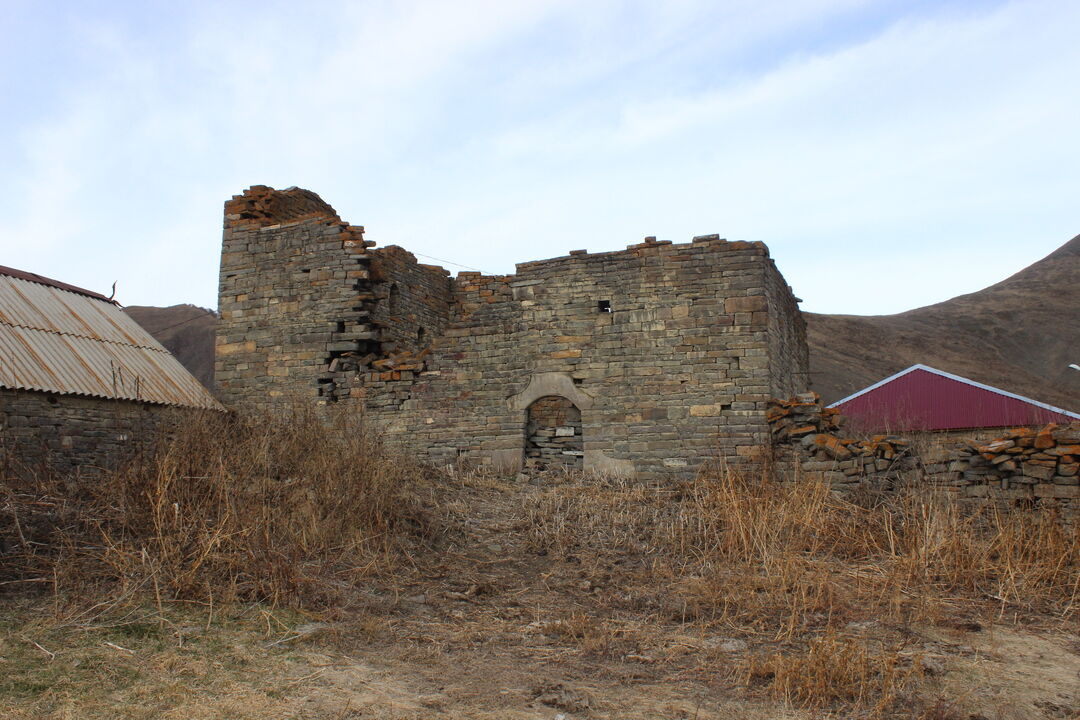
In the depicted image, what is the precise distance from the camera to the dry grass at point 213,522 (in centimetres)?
560

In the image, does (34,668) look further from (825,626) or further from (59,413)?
(59,413)

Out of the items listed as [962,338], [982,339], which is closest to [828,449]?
[962,338]

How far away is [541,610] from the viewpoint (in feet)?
19.3

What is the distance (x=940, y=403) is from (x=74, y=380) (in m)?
17.4

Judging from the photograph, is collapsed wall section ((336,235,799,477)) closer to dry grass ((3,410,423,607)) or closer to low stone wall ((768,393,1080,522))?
low stone wall ((768,393,1080,522))

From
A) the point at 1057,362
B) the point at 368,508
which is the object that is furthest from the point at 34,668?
Result: the point at 1057,362

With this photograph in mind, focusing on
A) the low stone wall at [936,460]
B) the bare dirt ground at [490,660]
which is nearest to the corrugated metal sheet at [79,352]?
the bare dirt ground at [490,660]

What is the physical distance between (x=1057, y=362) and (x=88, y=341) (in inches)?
1761

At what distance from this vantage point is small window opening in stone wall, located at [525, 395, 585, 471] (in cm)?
1095

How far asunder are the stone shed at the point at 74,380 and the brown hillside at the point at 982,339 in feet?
87.5

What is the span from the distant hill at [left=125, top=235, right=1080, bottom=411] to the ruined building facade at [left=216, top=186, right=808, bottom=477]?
67.5 feet

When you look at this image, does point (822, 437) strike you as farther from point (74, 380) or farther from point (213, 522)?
point (74, 380)

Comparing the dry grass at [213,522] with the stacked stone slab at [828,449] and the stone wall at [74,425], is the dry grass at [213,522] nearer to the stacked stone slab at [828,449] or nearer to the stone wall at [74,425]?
the stone wall at [74,425]

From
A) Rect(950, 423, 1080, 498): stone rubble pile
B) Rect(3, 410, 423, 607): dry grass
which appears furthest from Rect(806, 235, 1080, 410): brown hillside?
Rect(3, 410, 423, 607): dry grass
